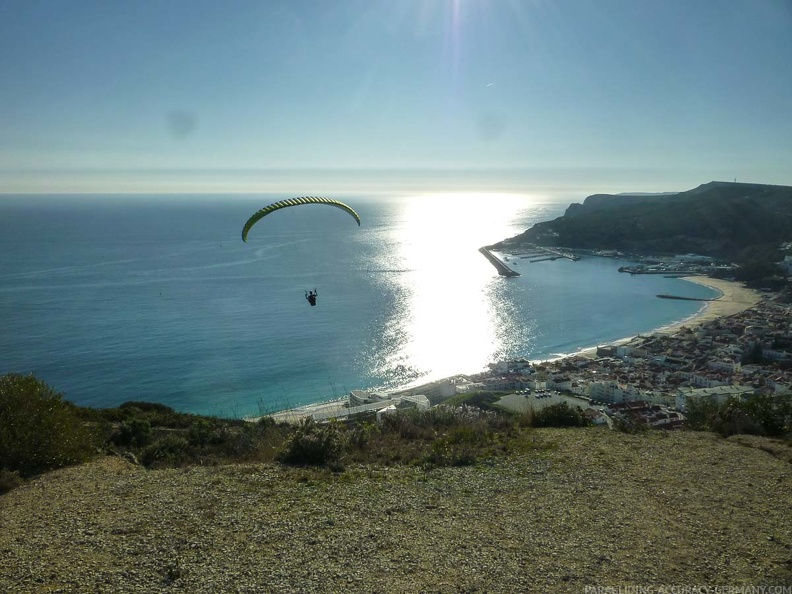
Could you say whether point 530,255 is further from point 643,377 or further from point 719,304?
point 643,377

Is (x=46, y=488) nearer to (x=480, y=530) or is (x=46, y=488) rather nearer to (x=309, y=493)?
(x=309, y=493)

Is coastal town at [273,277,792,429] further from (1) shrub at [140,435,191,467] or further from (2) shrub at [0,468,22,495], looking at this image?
(2) shrub at [0,468,22,495]

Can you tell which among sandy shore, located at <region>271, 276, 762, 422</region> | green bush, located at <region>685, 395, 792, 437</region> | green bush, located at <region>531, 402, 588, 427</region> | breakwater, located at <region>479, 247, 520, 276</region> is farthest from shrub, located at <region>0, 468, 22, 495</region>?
A: breakwater, located at <region>479, 247, 520, 276</region>

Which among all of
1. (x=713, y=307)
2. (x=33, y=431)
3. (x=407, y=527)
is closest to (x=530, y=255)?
(x=713, y=307)

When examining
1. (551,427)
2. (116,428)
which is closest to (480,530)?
(551,427)

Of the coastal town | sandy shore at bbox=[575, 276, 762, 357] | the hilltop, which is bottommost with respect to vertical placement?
the coastal town

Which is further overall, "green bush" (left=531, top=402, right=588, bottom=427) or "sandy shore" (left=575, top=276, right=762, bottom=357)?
"sandy shore" (left=575, top=276, right=762, bottom=357)

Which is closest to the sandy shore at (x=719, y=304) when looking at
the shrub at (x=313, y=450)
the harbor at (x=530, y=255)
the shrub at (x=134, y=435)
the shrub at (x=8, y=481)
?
the harbor at (x=530, y=255)
